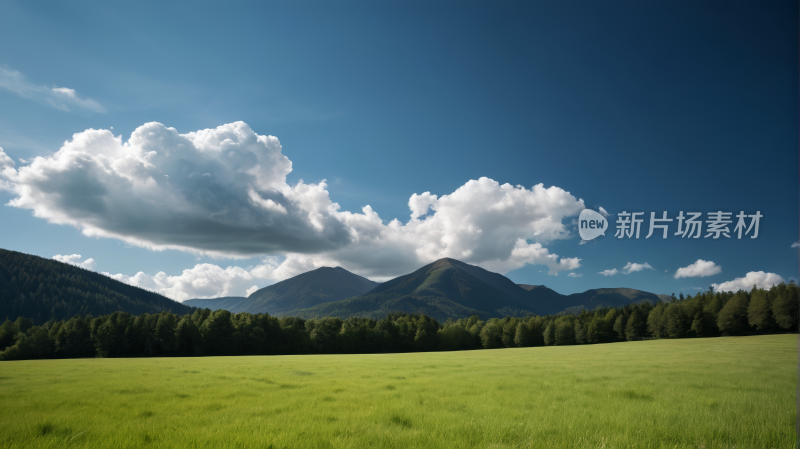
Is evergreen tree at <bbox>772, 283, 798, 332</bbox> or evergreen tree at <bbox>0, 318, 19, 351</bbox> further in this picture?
evergreen tree at <bbox>0, 318, 19, 351</bbox>

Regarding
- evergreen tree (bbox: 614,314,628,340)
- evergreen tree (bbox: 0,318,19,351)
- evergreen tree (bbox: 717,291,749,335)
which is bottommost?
evergreen tree (bbox: 0,318,19,351)

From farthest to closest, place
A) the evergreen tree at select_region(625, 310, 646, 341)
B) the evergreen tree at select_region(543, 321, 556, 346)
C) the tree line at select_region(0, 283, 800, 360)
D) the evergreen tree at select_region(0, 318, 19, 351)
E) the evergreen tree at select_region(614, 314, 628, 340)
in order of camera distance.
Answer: the evergreen tree at select_region(543, 321, 556, 346) < the evergreen tree at select_region(614, 314, 628, 340) < the evergreen tree at select_region(625, 310, 646, 341) < the evergreen tree at select_region(0, 318, 19, 351) < the tree line at select_region(0, 283, 800, 360)

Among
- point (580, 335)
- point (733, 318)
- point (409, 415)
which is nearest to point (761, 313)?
point (733, 318)

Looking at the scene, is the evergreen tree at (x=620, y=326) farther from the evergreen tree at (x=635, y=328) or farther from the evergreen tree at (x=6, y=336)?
the evergreen tree at (x=6, y=336)

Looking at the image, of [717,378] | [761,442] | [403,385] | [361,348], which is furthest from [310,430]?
[361,348]

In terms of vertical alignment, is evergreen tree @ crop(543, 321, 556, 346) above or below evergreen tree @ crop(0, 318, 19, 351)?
above

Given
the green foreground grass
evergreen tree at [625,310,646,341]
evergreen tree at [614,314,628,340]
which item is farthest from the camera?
evergreen tree at [614,314,628,340]

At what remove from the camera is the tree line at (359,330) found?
80100mm

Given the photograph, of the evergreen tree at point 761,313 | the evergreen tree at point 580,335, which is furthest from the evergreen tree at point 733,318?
the evergreen tree at point 580,335

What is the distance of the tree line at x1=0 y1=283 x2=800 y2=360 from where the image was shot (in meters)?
80.1

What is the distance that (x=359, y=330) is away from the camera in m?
108

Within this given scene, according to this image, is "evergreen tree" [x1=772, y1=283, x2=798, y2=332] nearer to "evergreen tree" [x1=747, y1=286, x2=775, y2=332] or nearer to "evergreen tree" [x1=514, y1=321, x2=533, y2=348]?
"evergreen tree" [x1=747, y1=286, x2=775, y2=332]

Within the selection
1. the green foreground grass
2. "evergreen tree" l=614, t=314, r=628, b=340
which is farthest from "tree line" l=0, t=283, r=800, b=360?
the green foreground grass

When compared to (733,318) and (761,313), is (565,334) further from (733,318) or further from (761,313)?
(761,313)
